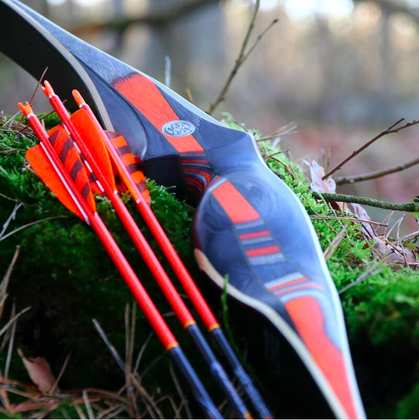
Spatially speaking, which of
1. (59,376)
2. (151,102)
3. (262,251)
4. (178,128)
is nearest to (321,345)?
(262,251)

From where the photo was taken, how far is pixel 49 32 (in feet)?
5.51

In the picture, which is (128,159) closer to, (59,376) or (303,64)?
(59,376)

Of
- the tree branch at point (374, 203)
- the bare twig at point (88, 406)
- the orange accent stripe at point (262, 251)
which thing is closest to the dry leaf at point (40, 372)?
the bare twig at point (88, 406)

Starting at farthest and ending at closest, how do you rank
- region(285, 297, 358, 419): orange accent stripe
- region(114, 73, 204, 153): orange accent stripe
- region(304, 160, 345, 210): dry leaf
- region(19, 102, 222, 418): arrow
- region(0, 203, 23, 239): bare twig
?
region(304, 160, 345, 210): dry leaf → region(114, 73, 204, 153): orange accent stripe → region(0, 203, 23, 239): bare twig → region(19, 102, 222, 418): arrow → region(285, 297, 358, 419): orange accent stripe

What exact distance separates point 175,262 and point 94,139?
1.55ft

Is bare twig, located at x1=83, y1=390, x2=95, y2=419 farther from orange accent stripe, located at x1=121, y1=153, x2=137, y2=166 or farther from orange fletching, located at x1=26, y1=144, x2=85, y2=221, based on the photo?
orange accent stripe, located at x1=121, y1=153, x2=137, y2=166

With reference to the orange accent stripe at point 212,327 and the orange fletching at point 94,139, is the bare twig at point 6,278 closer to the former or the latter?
the orange fletching at point 94,139

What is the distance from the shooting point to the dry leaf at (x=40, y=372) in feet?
3.68

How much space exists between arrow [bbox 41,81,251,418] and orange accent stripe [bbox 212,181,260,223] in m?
0.20

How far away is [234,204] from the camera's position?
120 cm

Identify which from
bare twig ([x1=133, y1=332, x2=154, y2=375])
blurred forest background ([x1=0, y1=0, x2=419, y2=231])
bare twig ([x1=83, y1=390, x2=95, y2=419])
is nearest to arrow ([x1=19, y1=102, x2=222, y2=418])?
bare twig ([x1=133, y1=332, x2=154, y2=375])

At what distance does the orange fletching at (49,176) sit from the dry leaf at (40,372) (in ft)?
1.22

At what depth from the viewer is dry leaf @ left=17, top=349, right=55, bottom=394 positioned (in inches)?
44.2

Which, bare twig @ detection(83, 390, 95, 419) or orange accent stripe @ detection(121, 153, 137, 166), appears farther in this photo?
orange accent stripe @ detection(121, 153, 137, 166)
